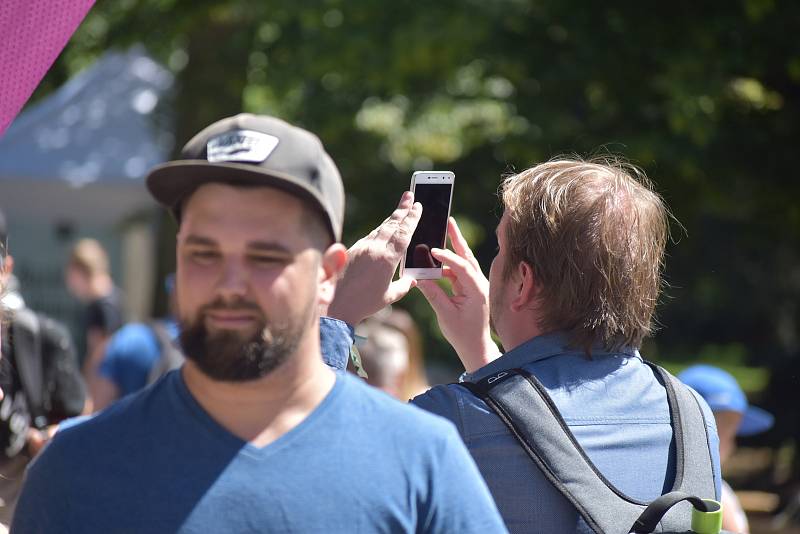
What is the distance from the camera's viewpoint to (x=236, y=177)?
1.64m

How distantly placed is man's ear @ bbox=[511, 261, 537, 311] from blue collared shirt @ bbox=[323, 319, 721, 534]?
0.09 metres

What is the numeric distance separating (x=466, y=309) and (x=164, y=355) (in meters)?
3.92

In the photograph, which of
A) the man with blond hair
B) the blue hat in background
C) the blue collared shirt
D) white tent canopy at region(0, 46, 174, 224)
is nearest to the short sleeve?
the blue collared shirt

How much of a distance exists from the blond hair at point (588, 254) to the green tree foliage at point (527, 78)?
4273 mm

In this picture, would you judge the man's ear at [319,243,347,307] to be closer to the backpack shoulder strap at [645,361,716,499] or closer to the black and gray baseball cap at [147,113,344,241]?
the black and gray baseball cap at [147,113,344,241]

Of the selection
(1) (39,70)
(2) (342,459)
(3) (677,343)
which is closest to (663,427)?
(2) (342,459)

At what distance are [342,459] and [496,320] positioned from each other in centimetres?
87

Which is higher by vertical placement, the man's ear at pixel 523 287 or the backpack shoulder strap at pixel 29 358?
the man's ear at pixel 523 287

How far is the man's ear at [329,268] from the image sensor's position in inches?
68.3

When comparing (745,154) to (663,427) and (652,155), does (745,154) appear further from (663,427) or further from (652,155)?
(663,427)

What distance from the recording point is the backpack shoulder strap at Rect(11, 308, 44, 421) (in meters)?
3.98

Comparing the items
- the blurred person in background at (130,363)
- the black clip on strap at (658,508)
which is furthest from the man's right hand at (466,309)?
the blurred person in background at (130,363)

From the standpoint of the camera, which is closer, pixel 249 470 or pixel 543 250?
pixel 249 470

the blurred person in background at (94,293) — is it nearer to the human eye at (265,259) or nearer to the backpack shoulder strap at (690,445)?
the backpack shoulder strap at (690,445)
